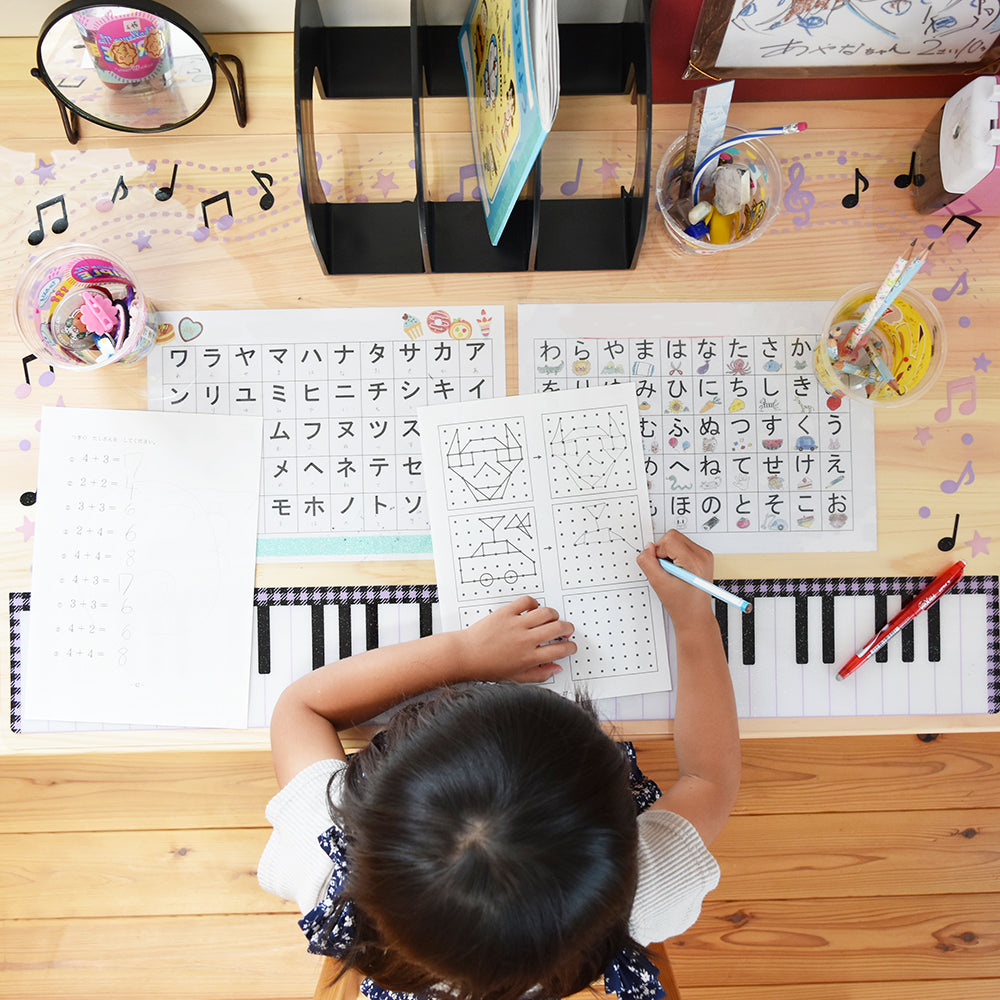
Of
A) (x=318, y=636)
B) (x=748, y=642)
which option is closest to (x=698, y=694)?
(x=748, y=642)

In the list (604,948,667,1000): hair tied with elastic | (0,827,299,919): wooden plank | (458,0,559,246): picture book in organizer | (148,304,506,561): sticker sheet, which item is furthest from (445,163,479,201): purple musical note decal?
(0,827,299,919): wooden plank

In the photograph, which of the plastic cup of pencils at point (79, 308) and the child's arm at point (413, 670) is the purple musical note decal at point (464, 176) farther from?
the child's arm at point (413, 670)

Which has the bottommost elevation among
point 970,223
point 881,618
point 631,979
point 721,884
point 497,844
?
point 721,884

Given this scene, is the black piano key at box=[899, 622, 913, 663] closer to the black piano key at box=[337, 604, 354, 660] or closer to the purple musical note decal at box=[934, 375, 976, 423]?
the purple musical note decal at box=[934, 375, 976, 423]

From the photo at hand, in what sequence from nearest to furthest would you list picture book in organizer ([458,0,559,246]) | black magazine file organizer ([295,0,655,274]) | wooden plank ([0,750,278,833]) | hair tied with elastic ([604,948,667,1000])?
1. picture book in organizer ([458,0,559,246])
2. hair tied with elastic ([604,948,667,1000])
3. black magazine file organizer ([295,0,655,274])
4. wooden plank ([0,750,278,833])

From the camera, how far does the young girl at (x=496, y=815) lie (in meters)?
0.53

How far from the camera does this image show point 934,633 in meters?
0.84

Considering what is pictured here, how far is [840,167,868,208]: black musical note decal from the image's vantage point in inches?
32.6

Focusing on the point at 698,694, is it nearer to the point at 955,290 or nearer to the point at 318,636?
the point at 318,636

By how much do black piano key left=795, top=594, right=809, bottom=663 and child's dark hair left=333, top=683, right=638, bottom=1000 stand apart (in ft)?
1.10

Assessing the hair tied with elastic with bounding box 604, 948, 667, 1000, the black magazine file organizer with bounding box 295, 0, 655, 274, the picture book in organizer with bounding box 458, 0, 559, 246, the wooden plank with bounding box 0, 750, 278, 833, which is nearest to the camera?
the picture book in organizer with bounding box 458, 0, 559, 246

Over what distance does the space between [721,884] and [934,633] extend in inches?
22.4

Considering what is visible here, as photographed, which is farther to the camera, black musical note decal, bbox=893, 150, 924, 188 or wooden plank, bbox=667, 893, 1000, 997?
wooden plank, bbox=667, 893, 1000, 997

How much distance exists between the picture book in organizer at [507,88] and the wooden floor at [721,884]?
0.92 meters
